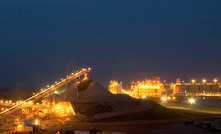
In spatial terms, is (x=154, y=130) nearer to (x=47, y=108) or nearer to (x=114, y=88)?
(x=47, y=108)

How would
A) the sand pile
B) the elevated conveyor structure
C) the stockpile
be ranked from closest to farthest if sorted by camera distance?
1. the elevated conveyor structure
2. the stockpile
3. the sand pile

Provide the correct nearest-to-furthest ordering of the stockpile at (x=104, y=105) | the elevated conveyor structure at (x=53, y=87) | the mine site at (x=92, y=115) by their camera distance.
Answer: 1. the mine site at (x=92, y=115)
2. the elevated conveyor structure at (x=53, y=87)
3. the stockpile at (x=104, y=105)

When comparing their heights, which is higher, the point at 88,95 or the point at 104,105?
the point at 88,95

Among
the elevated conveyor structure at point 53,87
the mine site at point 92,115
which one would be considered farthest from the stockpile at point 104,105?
the elevated conveyor structure at point 53,87

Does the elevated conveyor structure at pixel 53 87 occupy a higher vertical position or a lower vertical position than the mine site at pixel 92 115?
higher

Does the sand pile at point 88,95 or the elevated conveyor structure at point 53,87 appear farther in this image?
the sand pile at point 88,95

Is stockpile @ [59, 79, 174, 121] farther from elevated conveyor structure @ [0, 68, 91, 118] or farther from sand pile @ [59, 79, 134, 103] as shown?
elevated conveyor structure @ [0, 68, 91, 118]

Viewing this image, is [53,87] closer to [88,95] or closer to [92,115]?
[88,95]

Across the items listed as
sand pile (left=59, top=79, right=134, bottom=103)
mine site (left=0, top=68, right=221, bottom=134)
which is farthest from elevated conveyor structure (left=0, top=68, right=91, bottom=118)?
sand pile (left=59, top=79, right=134, bottom=103)

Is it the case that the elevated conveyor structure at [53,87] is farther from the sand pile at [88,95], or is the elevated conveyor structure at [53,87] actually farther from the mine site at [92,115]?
the sand pile at [88,95]

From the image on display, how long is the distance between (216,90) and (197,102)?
13.3 m

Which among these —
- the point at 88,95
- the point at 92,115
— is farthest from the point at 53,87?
the point at 92,115

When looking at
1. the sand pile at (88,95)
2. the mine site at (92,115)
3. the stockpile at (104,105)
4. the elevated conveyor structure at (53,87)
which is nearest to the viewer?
the mine site at (92,115)

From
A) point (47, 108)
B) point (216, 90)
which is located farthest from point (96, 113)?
point (216, 90)
